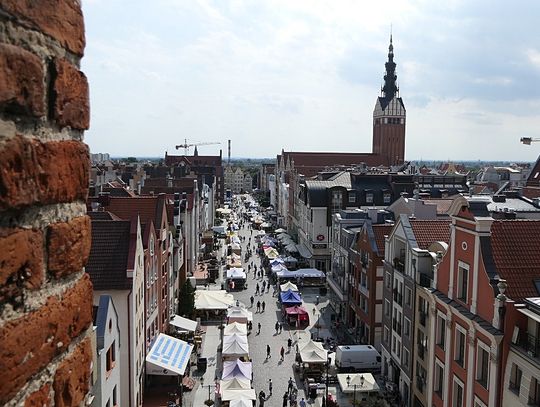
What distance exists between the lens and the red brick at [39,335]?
2133 millimetres

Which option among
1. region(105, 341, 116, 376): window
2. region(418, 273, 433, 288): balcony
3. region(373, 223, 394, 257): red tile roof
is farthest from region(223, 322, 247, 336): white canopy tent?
region(105, 341, 116, 376): window

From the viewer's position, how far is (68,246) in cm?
264

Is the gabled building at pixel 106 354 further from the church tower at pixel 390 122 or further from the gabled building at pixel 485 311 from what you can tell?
the church tower at pixel 390 122

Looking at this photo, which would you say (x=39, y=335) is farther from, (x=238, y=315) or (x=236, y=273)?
(x=236, y=273)

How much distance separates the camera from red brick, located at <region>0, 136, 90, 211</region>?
2.11m

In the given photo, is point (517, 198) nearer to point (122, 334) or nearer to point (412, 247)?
point (412, 247)

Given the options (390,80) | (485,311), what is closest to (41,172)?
(485,311)

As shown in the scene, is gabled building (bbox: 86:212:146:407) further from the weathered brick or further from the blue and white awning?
the weathered brick

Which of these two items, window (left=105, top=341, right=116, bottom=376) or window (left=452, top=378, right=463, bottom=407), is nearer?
window (left=105, top=341, right=116, bottom=376)

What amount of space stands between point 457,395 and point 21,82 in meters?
24.1

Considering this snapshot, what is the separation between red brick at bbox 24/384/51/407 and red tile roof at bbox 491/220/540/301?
1994cm

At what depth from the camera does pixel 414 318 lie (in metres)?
29.1

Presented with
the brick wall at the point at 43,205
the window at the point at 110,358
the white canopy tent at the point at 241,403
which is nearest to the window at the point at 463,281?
the white canopy tent at the point at 241,403

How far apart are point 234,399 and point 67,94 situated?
2775 centimetres
